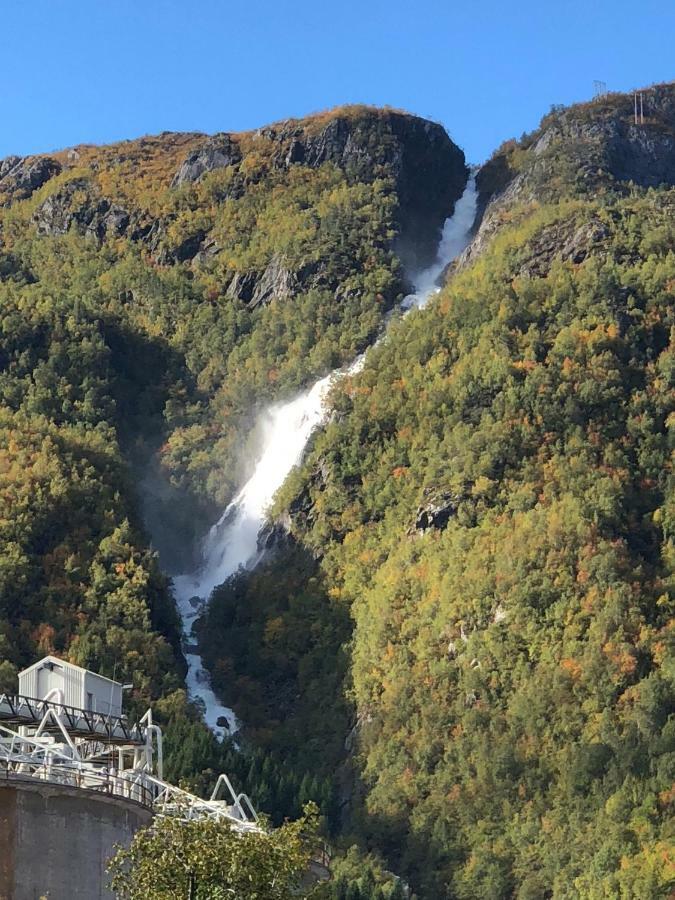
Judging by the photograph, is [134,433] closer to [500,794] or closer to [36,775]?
[500,794]

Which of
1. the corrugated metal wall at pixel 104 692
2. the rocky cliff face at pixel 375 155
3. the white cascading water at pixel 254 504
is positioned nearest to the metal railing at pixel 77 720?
the corrugated metal wall at pixel 104 692

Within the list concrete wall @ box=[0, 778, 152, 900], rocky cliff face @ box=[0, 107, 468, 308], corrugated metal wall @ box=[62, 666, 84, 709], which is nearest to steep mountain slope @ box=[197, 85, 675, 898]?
corrugated metal wall @ box=[62, 666, 84, 709]

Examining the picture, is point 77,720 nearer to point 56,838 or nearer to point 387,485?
point 56,838

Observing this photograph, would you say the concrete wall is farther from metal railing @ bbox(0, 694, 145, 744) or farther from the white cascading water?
the white cascading water

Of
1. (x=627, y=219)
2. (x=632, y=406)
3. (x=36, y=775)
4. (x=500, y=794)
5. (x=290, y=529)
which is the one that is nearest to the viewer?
(x=36, y=775)

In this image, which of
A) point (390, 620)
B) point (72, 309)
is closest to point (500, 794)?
point (390, 620)

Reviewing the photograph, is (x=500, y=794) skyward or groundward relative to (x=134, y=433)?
groundward
